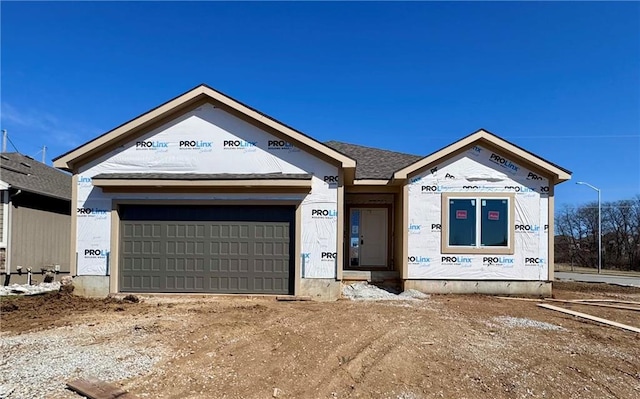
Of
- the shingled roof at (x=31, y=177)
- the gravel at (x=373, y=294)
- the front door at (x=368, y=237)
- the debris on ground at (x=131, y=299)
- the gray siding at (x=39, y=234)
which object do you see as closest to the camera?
the debris on ground at (x=131, y=299)

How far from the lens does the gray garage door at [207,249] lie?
33.4 feet

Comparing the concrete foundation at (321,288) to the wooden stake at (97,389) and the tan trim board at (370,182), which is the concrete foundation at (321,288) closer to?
the tan trim board at (370,182)

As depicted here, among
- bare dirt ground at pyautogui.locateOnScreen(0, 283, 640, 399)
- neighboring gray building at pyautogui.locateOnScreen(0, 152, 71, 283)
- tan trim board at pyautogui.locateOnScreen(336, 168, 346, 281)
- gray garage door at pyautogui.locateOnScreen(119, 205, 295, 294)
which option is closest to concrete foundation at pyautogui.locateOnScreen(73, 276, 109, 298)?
gray garage door at pyautogui.locateOnScreen(119, 205, 295, 294)

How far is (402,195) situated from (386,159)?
3.44m

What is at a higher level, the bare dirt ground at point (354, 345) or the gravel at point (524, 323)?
the bare dirt ground at point (354, 345)

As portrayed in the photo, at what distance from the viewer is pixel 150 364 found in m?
4.94

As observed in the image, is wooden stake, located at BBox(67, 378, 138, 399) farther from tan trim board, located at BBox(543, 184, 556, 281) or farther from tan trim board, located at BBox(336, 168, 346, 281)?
tan trim board, located at BBox(543, 184, 556, 281)

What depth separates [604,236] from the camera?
41.3 metres

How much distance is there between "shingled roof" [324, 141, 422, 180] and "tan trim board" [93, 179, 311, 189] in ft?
9.74

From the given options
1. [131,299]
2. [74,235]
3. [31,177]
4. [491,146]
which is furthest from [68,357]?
[31,177]

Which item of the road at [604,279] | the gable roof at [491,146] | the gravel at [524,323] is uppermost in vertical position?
the gable roof at [491,146]

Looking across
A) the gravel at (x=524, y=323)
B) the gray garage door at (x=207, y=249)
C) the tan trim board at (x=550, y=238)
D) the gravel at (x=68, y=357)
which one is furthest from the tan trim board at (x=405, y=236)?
the gravel at (x=68, y=357)

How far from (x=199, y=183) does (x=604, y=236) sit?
45.6 metres

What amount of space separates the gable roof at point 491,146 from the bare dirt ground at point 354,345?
363 cm
